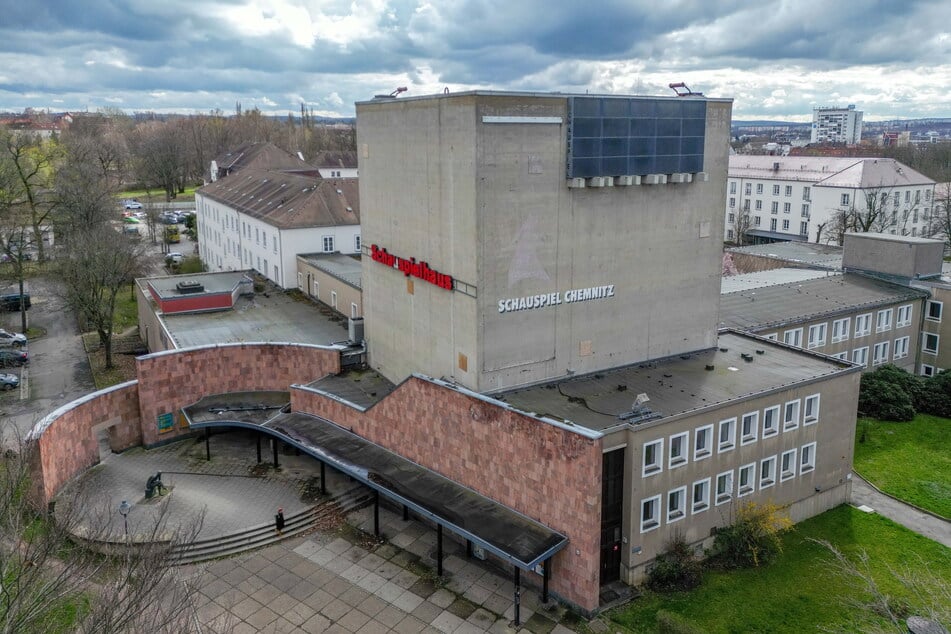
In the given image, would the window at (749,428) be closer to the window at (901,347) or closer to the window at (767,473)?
the window at (767,473)

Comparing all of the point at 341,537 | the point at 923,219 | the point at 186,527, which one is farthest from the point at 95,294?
the point at 923,219

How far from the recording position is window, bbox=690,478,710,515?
92.4 feet

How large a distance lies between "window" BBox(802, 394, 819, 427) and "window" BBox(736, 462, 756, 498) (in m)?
3.32

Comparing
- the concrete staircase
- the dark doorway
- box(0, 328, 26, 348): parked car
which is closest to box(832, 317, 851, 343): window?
the dark doorway

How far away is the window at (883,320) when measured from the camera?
4803 centimetres

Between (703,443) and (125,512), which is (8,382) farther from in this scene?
(703,443)

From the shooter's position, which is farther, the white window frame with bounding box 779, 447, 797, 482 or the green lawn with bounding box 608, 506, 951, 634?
the white window frame with bounding box 779, 447, 797, 482

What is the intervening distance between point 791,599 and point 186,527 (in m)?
22.7

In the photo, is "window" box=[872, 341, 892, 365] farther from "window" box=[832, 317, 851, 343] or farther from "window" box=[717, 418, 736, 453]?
"window" box=[717, 418, 736, 453]

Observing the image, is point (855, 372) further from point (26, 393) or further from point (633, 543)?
point (26, 393)

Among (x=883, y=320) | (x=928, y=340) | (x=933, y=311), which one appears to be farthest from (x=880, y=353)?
(x=933, y=311)

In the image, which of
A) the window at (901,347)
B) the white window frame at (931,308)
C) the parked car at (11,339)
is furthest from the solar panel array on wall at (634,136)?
the parked car at (11,339)

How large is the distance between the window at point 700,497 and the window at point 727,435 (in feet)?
4.49

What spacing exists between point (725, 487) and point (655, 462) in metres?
4.22
